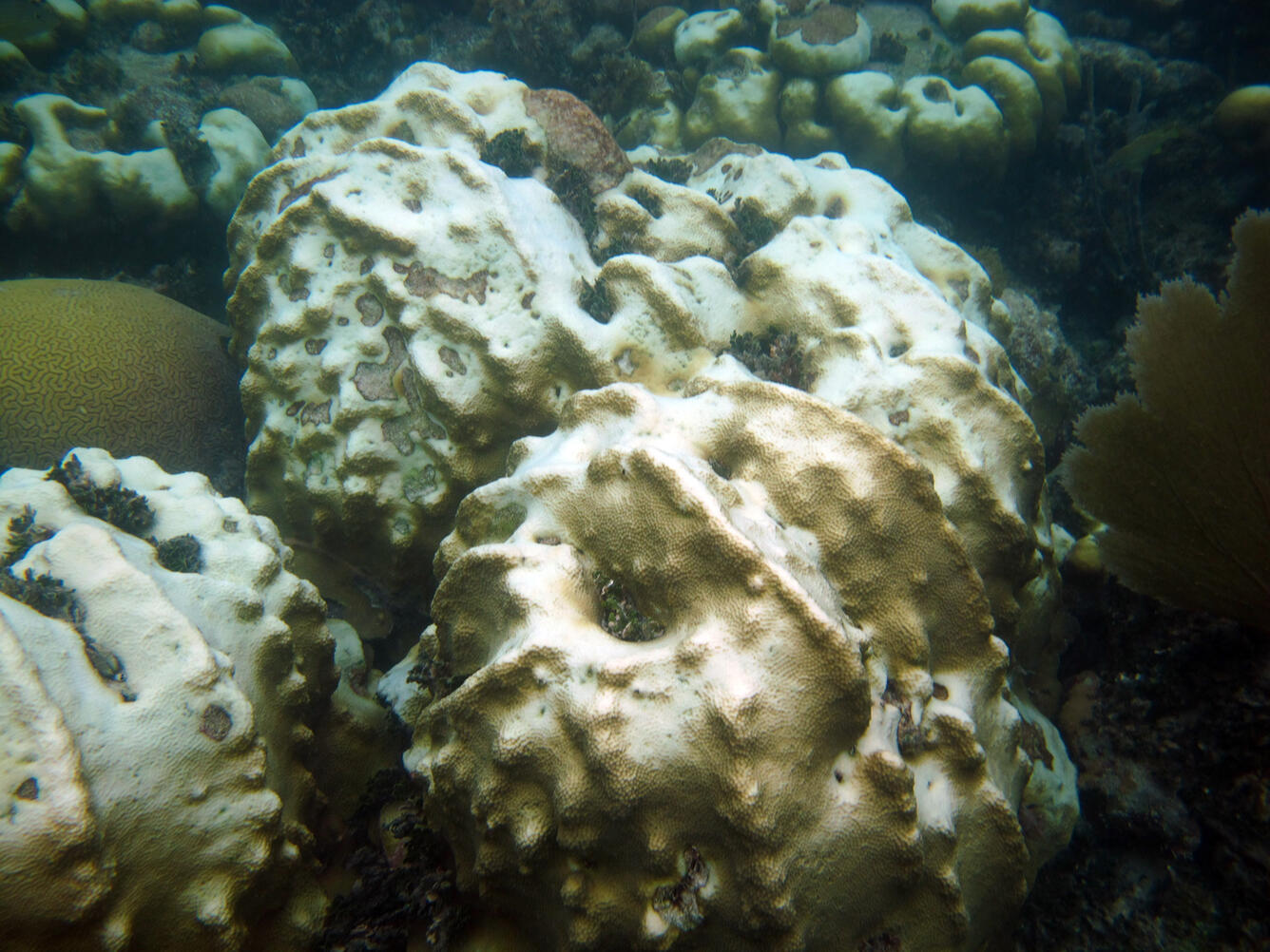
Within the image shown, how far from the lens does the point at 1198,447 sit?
2975mm

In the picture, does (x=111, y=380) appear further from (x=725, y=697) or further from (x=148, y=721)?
(x=725, y=697)

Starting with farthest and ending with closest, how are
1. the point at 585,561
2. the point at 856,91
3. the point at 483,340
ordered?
the point at 856,91, the point at 483,340, the point at 585,561

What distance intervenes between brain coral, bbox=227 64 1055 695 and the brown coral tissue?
42cm

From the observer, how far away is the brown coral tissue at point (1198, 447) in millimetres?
2891

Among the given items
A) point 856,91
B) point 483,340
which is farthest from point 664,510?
point 856,91

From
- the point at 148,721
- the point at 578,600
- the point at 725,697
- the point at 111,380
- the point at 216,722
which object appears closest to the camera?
the point at 725,697

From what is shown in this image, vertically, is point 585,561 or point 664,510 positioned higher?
point 664,510

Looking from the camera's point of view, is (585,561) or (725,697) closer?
(725,697)

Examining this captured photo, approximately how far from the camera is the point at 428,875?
8.15 ft

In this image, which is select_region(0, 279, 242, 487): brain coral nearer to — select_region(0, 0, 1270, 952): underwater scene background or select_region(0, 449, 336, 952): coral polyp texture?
select_region(0, 0, 1270, 952): underwater scene background

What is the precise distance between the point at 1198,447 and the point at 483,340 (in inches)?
147

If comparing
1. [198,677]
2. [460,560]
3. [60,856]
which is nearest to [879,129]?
[460,560]

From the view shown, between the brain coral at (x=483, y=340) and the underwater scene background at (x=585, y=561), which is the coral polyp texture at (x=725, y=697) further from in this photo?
the brain coral at (x=483, y=340)

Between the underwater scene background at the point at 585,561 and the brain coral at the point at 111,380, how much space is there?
28mm
